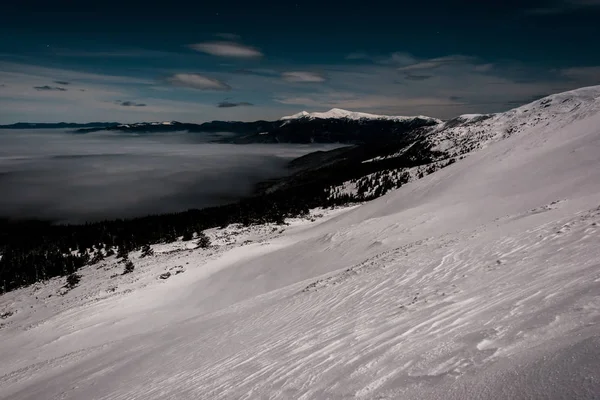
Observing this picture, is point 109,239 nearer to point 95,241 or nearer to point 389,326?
point 95,241

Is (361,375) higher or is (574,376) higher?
(574,376)

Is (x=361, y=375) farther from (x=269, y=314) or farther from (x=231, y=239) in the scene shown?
(x=231, y=239)

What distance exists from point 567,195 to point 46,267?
139 metres

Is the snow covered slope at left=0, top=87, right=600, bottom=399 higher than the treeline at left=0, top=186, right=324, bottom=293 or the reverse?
higher

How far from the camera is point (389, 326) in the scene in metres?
8.90

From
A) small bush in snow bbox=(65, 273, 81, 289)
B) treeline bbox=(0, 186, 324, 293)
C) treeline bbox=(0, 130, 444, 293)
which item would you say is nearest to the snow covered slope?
small bush in snow bbox=(65, 273, 81, 289)

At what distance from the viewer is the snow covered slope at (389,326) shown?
559 cm

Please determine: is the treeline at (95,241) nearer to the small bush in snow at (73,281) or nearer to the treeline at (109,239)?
the treeline at (109,239)

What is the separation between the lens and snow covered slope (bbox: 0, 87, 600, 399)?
5594 millimetres

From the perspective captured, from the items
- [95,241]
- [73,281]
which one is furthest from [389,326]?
[95,241]

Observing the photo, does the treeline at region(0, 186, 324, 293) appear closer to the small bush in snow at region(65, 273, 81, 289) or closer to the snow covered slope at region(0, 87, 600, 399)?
the small bush in snow at region(65, 273, 81, 289)

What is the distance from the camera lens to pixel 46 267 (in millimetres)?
109000

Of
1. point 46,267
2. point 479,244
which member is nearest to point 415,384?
point 479,244

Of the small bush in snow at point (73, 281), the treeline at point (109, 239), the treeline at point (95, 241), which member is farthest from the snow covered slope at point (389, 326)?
the treeline at point (95, 241)
